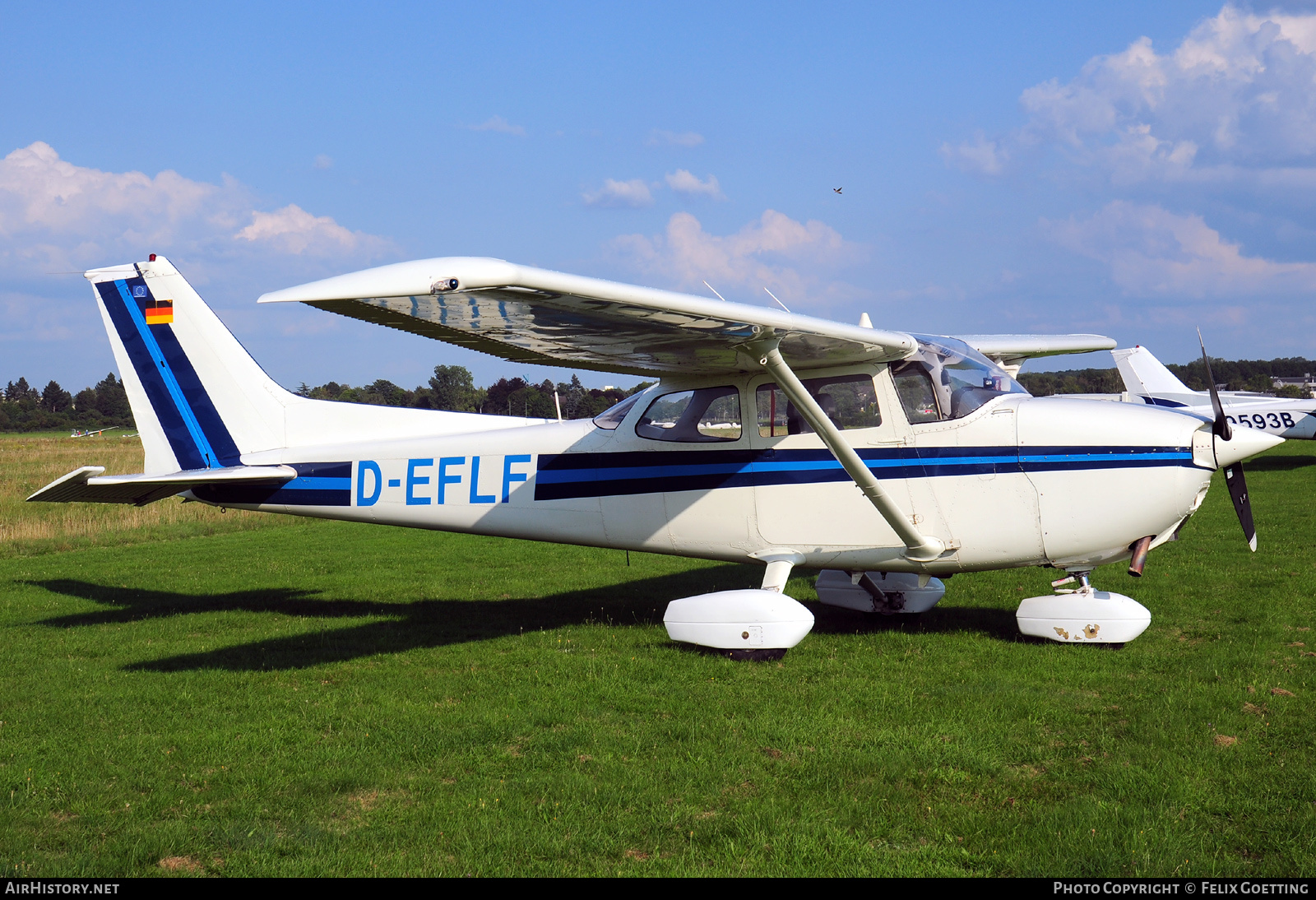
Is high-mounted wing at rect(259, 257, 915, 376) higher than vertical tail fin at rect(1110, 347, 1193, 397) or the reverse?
the reverse

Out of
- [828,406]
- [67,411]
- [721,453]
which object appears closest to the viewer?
[828,406]

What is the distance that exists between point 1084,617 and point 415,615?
6.34 metres

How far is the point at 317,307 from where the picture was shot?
447 centimetres

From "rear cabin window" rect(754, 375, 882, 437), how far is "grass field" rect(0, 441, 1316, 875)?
1.83 m

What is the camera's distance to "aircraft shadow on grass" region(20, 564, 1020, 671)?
760 centimetres

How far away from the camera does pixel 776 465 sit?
750 cm

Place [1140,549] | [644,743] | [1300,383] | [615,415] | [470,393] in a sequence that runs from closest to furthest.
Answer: [644,743] < [1140,549] < [615,415] < [470,393] < [1300,383]

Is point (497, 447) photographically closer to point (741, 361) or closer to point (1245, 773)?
point (741, 361)

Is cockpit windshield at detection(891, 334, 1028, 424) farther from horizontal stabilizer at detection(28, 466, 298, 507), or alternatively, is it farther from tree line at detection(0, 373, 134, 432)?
tree line at detection(0, 373, 134, 432)

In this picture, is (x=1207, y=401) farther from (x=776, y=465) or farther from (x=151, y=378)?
(x=151, y=378)

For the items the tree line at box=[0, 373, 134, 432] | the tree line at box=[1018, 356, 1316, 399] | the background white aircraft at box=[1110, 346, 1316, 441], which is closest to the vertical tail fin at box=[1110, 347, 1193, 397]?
the background white aircraft at box=[1110, 346, 1316, 441]

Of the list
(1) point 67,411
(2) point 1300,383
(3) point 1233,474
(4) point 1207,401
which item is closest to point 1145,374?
(4) point 1207,401

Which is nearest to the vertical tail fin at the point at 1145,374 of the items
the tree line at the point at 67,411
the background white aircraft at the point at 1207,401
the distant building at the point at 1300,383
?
the background white aircraft at the point at 1207,401
